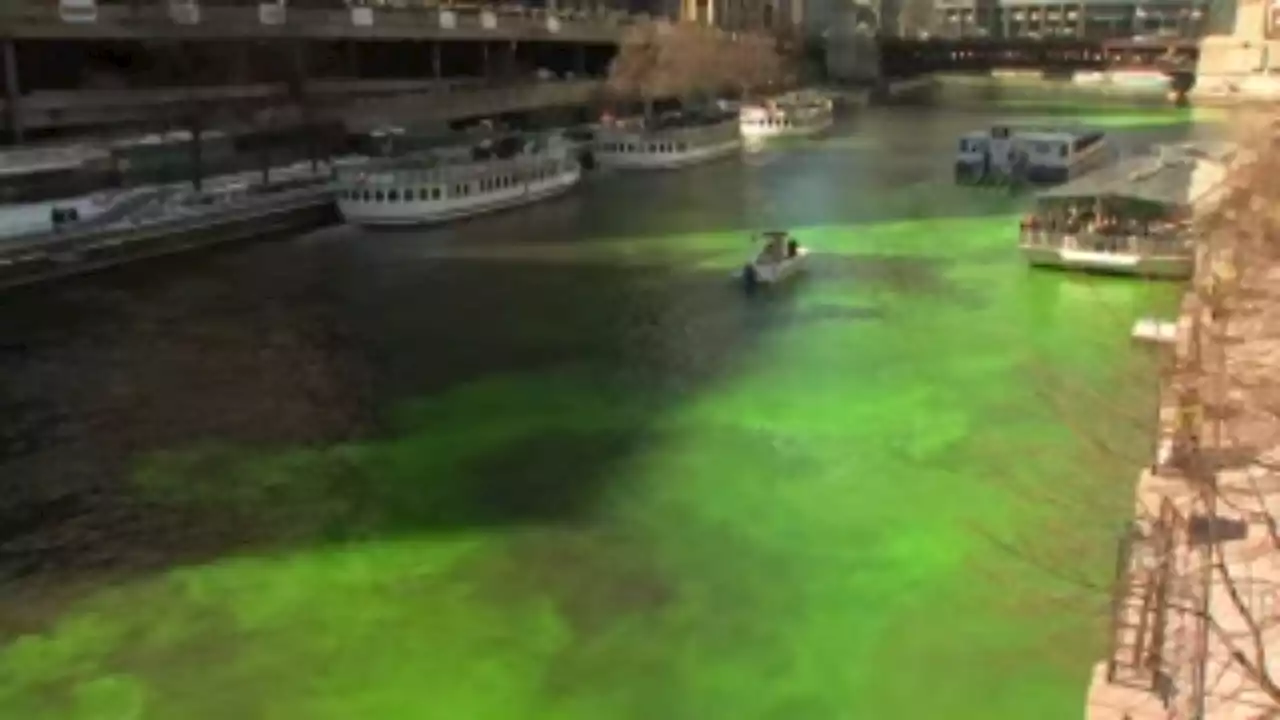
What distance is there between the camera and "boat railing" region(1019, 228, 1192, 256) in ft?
104

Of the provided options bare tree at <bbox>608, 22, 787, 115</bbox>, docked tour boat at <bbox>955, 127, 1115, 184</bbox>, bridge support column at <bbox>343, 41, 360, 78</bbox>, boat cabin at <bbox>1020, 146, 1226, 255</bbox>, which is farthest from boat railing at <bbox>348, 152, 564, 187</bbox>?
bare tree at <bbox>608, 22, 787, 115</bbox>

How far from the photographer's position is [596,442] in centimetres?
2153

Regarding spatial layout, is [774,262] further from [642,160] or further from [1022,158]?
[642,160]

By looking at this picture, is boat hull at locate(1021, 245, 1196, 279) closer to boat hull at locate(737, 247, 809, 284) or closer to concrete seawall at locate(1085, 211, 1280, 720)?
boat hull at locate(737, 247, 809, 284)

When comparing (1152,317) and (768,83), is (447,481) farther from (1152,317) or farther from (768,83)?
(768,83)

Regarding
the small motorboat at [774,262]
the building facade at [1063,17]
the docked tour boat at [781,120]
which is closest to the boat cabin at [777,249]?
the small motorboat at [774,262]

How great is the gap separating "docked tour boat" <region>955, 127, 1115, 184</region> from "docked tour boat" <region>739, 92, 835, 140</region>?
19552 mm

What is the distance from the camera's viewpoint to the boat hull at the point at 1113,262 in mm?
31266

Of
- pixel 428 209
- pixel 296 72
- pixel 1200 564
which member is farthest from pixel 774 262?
pixel 296 72

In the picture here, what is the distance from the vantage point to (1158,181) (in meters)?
37.6

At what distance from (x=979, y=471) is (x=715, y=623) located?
612 cm

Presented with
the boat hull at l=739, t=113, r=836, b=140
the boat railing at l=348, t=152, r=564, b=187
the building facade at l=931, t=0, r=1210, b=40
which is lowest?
the boat railing at l=348, t=152, r=564, b=187

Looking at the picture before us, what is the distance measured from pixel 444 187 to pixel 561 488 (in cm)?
2386

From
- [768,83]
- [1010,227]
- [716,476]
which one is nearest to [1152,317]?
[716,476]
